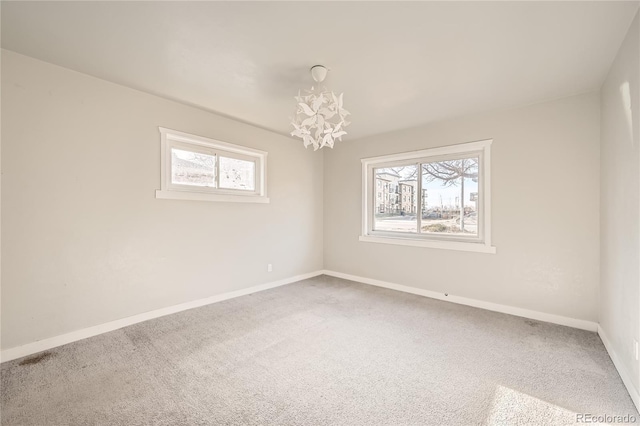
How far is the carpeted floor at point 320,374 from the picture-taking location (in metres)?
1.64

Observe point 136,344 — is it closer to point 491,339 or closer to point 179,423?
point 179,423

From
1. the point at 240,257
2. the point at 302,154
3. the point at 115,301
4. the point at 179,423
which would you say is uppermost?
the point at 302,154

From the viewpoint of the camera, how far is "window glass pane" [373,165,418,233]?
14.0 feet

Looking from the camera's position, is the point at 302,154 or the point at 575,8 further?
the point at 302,154

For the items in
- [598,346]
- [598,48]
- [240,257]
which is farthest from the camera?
[240,257]

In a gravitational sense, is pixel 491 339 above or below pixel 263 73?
below

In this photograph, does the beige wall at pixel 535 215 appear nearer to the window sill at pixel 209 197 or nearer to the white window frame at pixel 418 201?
the white window frame at pixel 418 201

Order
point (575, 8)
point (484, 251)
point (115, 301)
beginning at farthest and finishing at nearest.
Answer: point (484, 251)
point (115, 301)
point (575, 8)

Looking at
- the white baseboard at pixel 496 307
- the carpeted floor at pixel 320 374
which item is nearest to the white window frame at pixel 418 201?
the white baseboard at pixel 496 307

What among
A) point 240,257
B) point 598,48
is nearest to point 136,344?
point 240,257

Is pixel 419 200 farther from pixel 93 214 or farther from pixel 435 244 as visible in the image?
pixel 93 214

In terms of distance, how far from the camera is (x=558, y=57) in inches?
88.4

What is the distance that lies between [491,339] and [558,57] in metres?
2.56

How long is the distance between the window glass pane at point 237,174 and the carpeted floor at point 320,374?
71.2 inches
